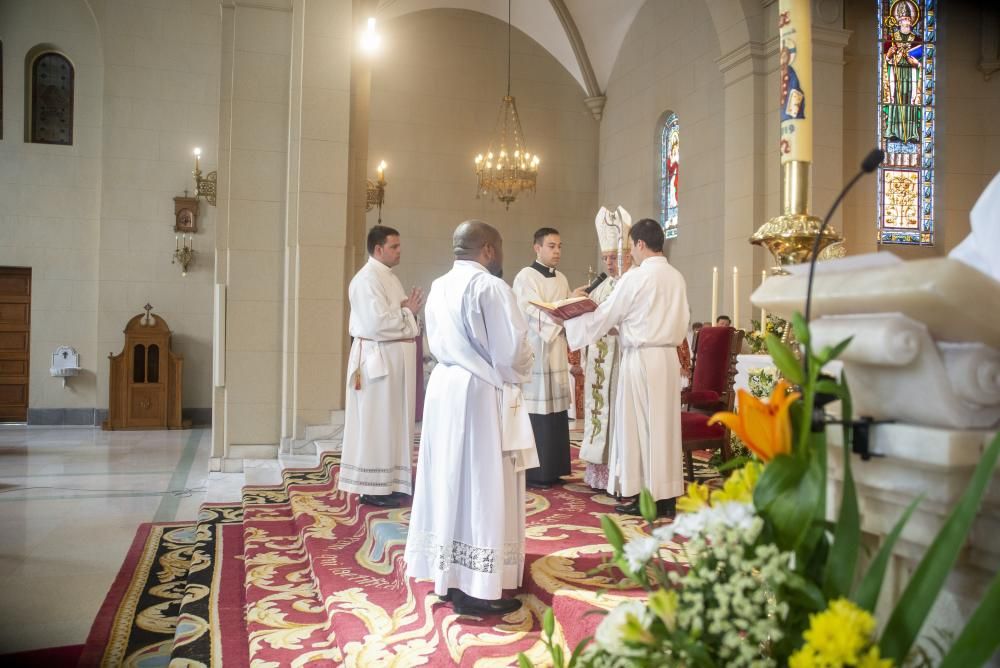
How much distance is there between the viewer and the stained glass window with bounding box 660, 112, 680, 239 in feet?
39.4

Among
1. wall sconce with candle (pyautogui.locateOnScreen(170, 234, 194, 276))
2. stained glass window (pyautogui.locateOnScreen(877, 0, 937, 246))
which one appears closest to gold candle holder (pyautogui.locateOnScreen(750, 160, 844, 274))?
stained glass window (pyautogui.locateOnScreen(877, 0, 937, 246))

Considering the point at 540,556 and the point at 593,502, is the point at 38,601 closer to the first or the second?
the point at 540,556

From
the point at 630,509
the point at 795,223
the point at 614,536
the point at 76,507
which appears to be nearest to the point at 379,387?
the point at 630,509

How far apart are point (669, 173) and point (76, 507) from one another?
31.1 ft

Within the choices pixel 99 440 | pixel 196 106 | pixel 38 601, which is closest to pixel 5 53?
pixel 196 106

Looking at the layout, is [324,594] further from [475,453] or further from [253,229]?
[253,229]

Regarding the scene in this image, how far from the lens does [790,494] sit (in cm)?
94

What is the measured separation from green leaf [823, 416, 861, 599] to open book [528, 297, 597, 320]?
325cm

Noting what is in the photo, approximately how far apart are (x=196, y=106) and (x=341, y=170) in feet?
23.1

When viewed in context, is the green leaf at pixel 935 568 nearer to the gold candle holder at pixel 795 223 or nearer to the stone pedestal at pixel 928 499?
the stone pedestal at pixel 928 499

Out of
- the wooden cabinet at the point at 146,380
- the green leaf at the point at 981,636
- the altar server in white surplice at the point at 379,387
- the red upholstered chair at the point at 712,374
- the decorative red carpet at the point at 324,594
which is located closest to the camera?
the green leaf at the point at 981,636

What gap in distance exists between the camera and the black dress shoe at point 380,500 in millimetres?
5067

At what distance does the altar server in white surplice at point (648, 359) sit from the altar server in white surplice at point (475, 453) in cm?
114

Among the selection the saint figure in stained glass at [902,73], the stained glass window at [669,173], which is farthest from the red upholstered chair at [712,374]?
the stained glass window at [669,173]
